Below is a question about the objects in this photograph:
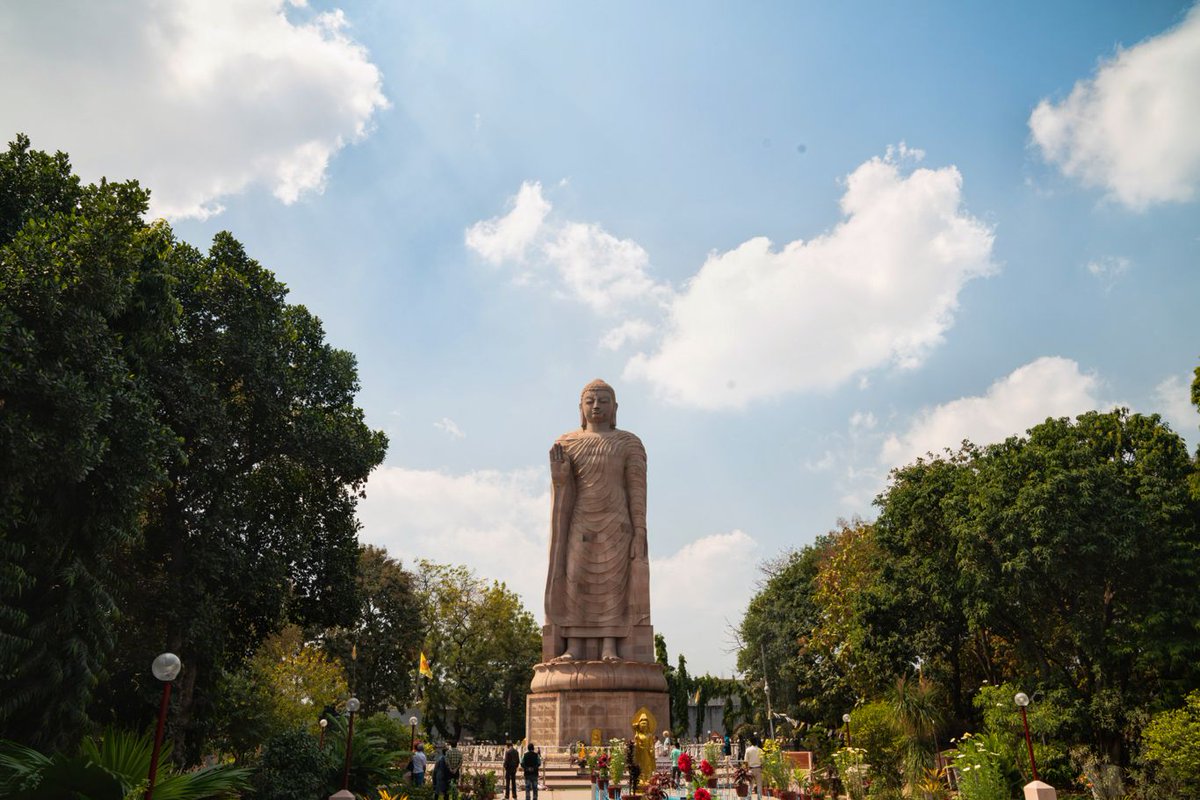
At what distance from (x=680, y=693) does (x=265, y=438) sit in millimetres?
45099

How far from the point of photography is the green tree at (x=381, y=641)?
35791 millimetres

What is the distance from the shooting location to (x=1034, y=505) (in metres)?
19.2

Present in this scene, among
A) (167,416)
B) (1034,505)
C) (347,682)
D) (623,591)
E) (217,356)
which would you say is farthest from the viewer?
(347,682)

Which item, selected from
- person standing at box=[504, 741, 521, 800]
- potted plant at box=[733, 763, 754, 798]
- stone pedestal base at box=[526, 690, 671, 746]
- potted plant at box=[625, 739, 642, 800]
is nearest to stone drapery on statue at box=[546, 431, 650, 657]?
stone pedestal base at box=[526, 690, 671, 746]

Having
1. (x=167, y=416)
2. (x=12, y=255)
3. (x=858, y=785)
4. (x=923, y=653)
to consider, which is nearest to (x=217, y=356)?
(x=167, y=416)

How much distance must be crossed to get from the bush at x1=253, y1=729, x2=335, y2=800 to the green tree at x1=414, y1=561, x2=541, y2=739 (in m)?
26.8

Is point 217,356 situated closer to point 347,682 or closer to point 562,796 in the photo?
point 562,796

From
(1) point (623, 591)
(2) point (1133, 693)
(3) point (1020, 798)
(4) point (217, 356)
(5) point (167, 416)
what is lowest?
(3) point (1020, 798)

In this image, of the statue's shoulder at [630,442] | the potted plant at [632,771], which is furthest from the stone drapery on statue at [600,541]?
the potted plant at [632,771]

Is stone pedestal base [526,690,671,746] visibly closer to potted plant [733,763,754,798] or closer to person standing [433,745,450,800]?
person standing [433,745,450,800]

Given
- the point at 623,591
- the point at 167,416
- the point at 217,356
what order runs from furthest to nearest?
the point at 623,591 → the point at 217,356 → the point at 167,416

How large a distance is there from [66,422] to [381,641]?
25705 mm

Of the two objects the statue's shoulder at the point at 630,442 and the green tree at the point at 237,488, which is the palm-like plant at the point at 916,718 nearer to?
the statue's shoulder at the point at 630,442

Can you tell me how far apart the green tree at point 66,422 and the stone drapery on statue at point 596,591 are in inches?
416
